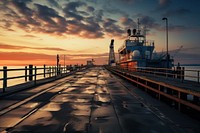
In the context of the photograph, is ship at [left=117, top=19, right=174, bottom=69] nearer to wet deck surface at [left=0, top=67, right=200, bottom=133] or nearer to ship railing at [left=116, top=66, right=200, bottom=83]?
ship railing at [left=116, top=66, right=200, bottom=83]

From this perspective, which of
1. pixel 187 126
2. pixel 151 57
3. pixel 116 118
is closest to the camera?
pixel 187 126

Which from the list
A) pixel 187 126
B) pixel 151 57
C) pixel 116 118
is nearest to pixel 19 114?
pixel 116 118

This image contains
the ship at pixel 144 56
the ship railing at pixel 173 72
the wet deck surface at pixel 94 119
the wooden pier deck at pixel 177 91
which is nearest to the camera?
the wet deck surface at pixel 94 119

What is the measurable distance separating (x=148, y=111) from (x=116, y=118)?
190 centimetres

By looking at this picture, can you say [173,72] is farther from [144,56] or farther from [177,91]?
[177,91]

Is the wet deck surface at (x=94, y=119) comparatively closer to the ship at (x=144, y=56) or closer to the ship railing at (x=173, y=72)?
the ship railing at (x=173, y=72)

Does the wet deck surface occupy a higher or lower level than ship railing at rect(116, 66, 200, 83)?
lower

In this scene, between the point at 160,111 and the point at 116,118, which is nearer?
the point at 116,118

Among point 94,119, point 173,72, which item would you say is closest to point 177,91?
point 94,119

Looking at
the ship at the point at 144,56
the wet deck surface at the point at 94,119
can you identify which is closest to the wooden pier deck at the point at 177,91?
the wet deck surface at the point at 94,119

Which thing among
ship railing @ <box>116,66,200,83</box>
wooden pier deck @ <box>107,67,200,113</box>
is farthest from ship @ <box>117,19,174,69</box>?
wooden pier deck @ <box>107,67,200,113</box>

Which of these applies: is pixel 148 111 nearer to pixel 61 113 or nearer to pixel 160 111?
pixel 160 111

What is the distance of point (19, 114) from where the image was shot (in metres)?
8.24

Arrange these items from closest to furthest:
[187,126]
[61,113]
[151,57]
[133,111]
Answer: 1. [187,126]
2. [61,113]
3. [133,111]
4. [151,57]
